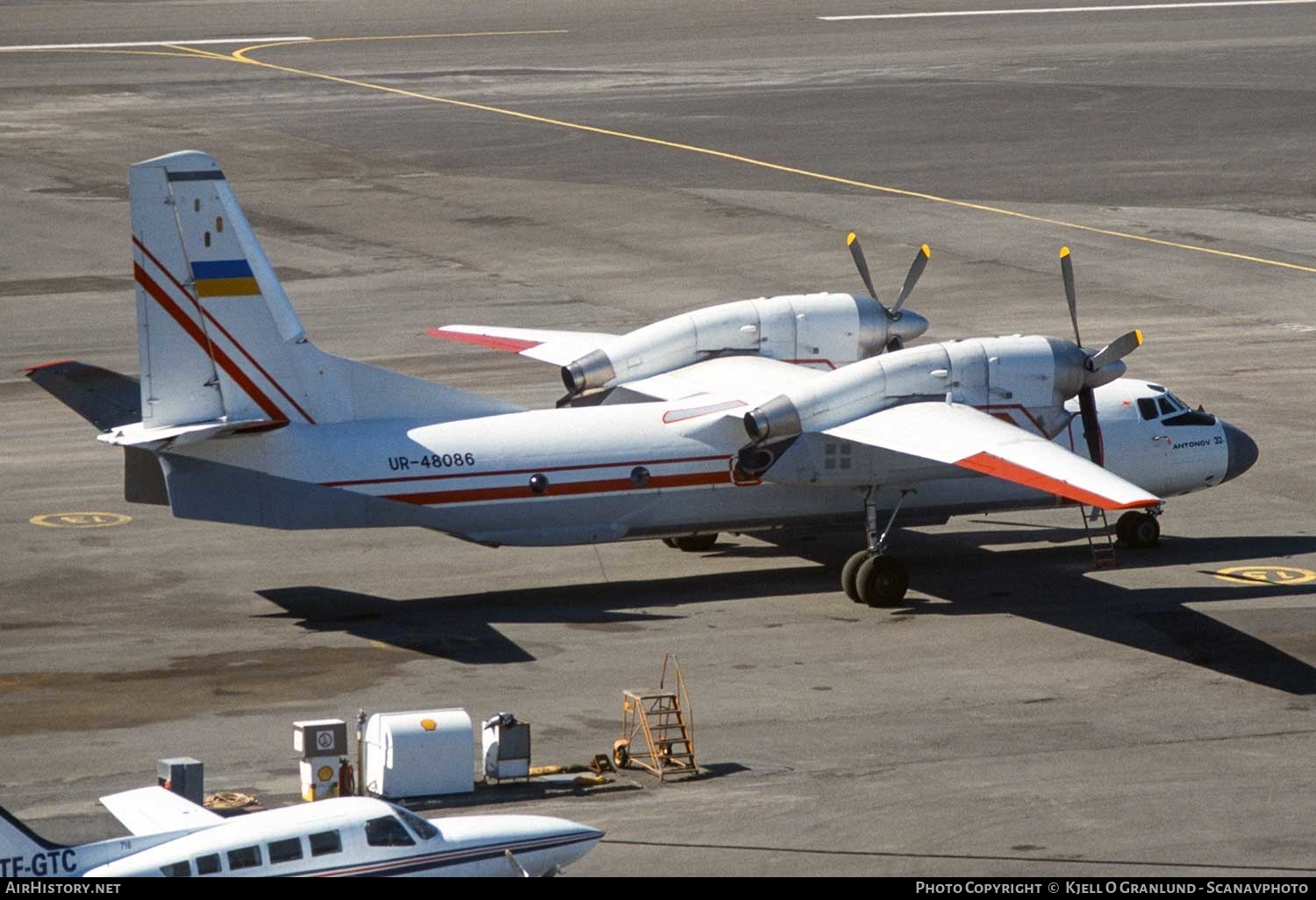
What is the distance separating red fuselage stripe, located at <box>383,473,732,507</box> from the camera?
101 feet

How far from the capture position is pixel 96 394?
31.1 metres

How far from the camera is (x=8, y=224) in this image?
67.5 m

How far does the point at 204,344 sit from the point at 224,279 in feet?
3.36

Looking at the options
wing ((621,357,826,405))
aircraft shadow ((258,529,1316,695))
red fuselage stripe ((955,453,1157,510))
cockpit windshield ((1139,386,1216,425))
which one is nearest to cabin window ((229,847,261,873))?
aircraft shadow ((258,529,1316,695))

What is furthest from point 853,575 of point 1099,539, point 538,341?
point 538,341

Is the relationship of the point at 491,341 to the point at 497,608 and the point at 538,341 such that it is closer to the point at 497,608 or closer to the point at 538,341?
the point at 538,341

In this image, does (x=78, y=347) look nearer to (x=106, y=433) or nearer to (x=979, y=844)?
(x=106, y=433)

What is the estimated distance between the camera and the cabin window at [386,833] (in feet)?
61.2

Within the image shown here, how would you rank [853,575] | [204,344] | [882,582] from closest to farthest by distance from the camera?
1. [204,344]
2. [882,582]
3. [853,575]

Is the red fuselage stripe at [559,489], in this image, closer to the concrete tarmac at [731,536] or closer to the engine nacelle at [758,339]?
the concrete tarmac at [731,536]

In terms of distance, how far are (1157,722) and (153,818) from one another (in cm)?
1302

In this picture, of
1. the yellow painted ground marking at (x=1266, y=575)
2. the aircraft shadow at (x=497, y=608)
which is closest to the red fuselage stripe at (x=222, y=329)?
the aircraft shadow at (x=497, y=608)

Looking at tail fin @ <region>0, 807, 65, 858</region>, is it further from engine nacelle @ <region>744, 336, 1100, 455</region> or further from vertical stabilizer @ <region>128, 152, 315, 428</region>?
engine nacelle @ <region>744, 336, 1100, 455</region>
